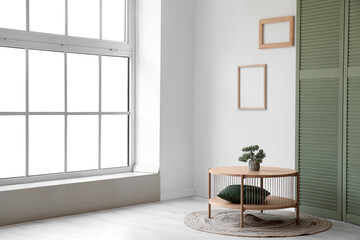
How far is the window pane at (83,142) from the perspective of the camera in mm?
5590

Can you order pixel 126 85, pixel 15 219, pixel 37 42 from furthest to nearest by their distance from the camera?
1. pixel 126 85
2. pixel 37 42
3. pixel 15 219

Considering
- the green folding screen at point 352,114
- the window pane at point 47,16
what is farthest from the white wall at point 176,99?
the green folding screen at point 352,114

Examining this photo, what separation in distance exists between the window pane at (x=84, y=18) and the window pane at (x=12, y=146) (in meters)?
1.16

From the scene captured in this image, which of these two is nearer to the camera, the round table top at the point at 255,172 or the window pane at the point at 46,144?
the round table top at the point at 255,172

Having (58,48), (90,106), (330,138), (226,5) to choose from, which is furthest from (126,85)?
(330,138)

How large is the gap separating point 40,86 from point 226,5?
2302mm

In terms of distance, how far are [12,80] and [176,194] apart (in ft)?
7.65

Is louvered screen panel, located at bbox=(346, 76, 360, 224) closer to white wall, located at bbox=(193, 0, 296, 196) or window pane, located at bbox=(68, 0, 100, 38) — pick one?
white wall, located at bbox=(193, 0, 296, 196)

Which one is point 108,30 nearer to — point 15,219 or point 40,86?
point 40,86

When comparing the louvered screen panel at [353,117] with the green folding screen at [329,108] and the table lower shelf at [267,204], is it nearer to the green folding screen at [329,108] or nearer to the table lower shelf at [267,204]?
the green folding screen at [329,108]

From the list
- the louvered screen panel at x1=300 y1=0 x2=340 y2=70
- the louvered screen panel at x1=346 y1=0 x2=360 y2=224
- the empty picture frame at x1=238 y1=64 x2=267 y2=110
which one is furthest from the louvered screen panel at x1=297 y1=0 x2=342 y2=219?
the empty picture frame at x1=238 y1=64 x2=267 y2=110

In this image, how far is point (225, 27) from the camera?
6.04 meters

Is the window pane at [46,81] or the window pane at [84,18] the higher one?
the window pane at [84,18]

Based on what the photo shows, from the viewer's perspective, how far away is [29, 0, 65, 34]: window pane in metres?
5.26
